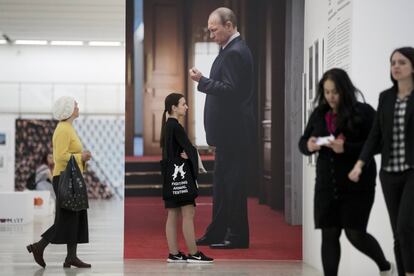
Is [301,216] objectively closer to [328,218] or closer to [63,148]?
[63,148]

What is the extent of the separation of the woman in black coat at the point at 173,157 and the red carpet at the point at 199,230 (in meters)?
0.24

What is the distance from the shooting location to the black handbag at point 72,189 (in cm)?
643

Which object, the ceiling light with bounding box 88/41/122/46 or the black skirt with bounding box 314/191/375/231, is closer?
the black skirt with bounding box 314/191/375/231

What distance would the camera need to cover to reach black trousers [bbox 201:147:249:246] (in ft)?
23.3

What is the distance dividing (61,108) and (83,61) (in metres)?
13.8

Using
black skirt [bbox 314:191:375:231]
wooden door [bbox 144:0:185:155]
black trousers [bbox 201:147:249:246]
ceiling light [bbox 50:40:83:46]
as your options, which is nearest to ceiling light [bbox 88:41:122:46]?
ceiling light [bbox 50:40:83:46]

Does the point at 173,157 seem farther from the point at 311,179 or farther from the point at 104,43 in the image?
the point at 104,43

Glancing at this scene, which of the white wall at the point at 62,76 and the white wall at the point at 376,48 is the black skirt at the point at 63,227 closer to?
the white wall at the point at 376,48

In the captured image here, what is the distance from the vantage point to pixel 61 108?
21.8ft

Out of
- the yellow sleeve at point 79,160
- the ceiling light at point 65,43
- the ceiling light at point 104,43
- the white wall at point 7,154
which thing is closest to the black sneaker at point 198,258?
the yellow sleeve at point 79,160

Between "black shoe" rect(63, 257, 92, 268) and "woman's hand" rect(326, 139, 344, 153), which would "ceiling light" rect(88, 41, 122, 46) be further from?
"woman's hand" rect(326, 139, 344, 153)

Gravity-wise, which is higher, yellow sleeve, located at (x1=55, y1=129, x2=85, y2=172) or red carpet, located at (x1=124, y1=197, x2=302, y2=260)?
yellow sleeve, located at (x1=55, y1=129, x2=85, y2=172)

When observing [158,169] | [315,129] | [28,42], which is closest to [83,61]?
[28,42]

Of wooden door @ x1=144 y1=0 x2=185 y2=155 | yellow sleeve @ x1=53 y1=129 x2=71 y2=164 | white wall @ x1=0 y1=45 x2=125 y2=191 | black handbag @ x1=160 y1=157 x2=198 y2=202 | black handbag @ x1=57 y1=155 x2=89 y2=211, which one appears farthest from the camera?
white wall @ x1=0 y1=45 x2=125 y2=191
